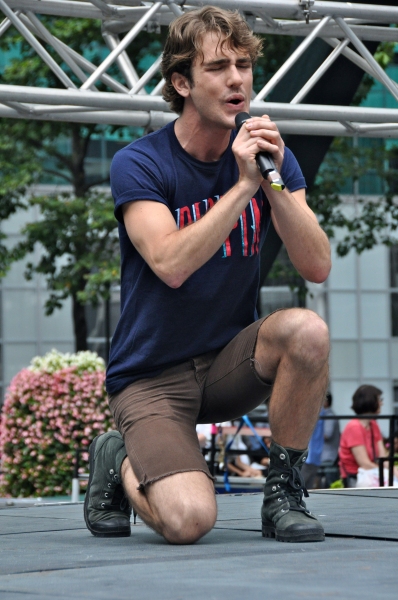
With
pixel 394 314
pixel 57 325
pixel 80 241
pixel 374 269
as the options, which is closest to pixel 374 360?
pixel 394 314

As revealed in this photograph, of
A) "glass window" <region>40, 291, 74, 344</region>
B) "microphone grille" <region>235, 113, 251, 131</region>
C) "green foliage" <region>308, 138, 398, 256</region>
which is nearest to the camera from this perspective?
"microphone grille" <region>235, 113, 251, 131</region>

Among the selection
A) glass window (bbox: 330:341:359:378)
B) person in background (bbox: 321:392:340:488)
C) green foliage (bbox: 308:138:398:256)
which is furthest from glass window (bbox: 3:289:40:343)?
person in background (bbox: 321:392:340:488)

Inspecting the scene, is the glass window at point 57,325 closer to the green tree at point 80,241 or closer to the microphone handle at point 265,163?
the green tree at point 80,241

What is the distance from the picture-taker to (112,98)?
6367 mm

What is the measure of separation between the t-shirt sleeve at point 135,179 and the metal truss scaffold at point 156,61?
3088 millimetres

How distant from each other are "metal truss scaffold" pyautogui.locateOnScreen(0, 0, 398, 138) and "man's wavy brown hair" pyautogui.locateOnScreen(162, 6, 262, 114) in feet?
9.62

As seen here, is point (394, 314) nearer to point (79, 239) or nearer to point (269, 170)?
point (79, 239)

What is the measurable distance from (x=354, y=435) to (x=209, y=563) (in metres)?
6.56

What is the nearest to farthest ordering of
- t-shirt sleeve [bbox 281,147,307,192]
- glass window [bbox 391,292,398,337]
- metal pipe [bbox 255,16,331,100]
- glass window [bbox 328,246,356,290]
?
t-shirt sleeve [bbox 281,147,307,192], metal pipe [bbox 255,16,331,100], glass window [bbox 328,246,356,290], glass window [bbox 391,292,398,337]

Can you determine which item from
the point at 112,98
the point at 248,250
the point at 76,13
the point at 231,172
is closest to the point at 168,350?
the point at 248,250

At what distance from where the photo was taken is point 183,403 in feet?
10.8

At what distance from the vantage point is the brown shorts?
3.11m

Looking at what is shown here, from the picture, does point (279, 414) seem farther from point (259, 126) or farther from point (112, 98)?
point (112, 98)

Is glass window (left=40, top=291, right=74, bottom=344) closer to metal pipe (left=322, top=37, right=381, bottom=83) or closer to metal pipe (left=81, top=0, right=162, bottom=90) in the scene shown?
metal pipe (left=322, top=37, right=381, bottom=83)
